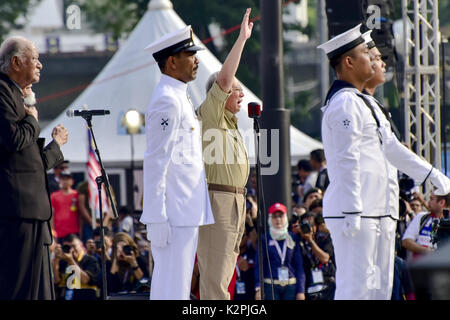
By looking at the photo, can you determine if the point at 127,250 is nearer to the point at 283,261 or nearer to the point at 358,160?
the point at 283,261

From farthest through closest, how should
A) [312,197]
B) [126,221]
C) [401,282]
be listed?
1. [126,221]
2. [312,197]
3. [401,282]

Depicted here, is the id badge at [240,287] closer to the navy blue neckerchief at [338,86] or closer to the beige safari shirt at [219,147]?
the beige safari shirt at [219,147]

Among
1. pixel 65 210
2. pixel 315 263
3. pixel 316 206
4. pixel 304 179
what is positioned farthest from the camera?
pixel 65 210

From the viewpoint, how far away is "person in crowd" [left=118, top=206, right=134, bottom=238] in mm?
12917

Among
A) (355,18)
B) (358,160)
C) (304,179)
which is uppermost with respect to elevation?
(355,18)

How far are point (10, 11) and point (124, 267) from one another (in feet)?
84.4

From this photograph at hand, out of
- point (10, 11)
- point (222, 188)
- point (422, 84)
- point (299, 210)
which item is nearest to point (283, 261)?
point (299, 210)

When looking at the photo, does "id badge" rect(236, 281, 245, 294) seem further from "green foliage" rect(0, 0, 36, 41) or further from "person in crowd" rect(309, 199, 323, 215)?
"green foliage" rect(0, 0, 36, 41)

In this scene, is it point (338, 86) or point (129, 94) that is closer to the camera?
point (338, 86)

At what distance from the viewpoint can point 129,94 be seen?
16125 mm

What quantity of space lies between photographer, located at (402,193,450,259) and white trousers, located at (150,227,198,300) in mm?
3476
